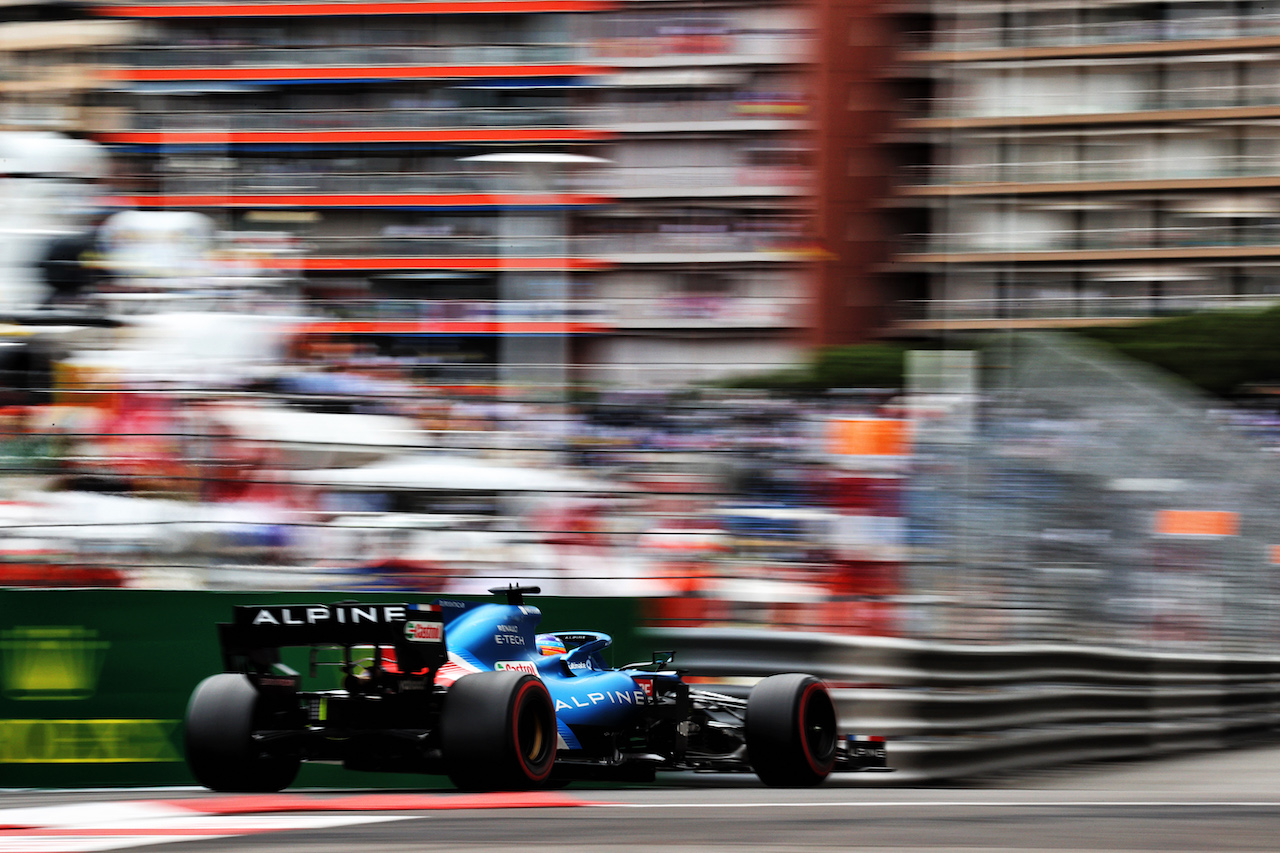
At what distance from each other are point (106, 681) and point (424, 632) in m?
2.46

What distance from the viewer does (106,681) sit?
27.7ft

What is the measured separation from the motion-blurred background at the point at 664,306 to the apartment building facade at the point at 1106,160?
76 millimetres

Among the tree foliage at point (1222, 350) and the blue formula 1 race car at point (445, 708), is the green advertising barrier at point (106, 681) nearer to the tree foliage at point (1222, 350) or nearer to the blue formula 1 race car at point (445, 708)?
the blue formula 1 race car at point (445, 708)

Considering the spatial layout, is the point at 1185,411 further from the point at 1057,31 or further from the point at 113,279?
the point at 1057,31

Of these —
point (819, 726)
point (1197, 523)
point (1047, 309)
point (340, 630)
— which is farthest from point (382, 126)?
point (340, 630)

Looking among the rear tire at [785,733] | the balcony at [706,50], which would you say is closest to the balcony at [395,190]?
the balcony at [706,50]

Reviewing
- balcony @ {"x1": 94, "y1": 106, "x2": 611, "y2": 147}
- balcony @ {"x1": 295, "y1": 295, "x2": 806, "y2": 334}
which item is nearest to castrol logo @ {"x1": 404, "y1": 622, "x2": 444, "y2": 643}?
balcony @ {"x1": 295, "y1": 295, "x2": 806, "y2": 334}

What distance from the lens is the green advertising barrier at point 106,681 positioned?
27.2ft

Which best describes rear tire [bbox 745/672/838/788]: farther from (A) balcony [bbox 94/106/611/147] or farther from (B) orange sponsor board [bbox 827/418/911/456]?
(A) balcony [bbox 94/106/611/147]

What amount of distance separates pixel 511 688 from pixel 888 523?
292 centimetres

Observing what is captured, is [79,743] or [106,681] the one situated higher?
[106,681]

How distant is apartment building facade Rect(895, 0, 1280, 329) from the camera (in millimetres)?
35625

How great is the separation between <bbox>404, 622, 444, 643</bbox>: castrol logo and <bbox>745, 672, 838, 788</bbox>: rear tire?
1830 mm

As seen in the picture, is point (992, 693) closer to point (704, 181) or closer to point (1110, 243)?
point (1110, 243)
